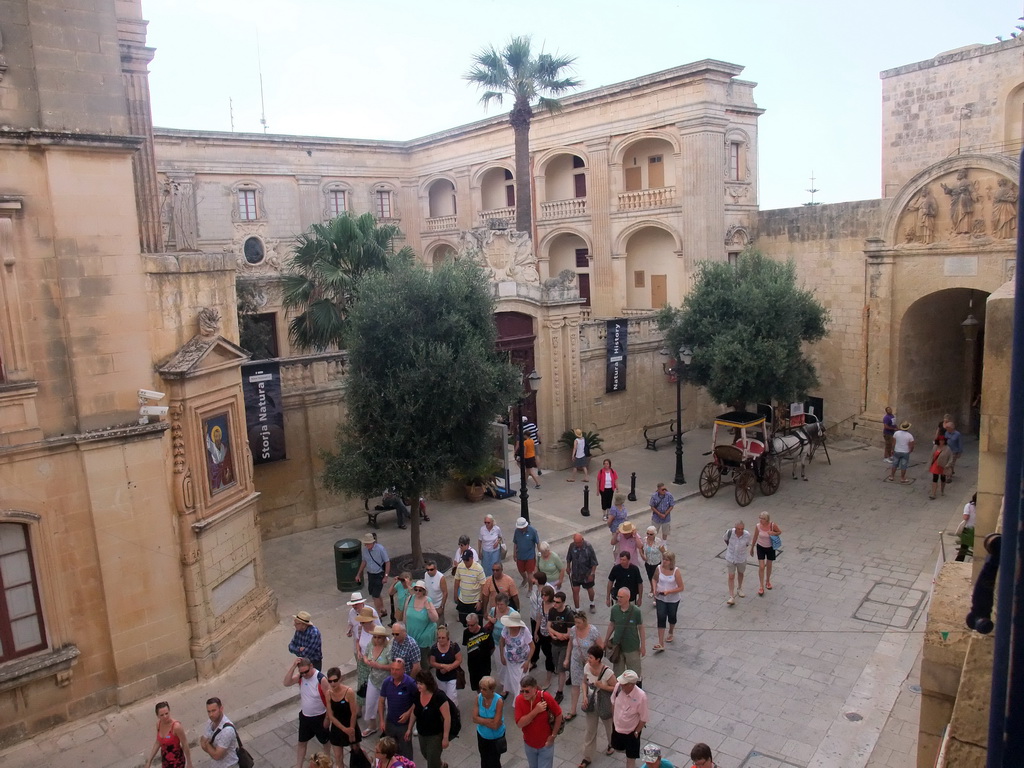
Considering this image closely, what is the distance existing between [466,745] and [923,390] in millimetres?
18729

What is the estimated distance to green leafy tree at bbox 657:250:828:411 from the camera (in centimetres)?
1788

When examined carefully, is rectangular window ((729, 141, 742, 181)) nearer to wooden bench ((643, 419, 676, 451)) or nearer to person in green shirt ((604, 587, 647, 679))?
wooden bench ((643, 419, 676, 451))

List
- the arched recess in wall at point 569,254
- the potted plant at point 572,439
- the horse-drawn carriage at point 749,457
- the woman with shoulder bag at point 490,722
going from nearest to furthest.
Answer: the woman with shoulder bag at point 490,722 < the horse-drawn carriage at point 749,457 < the potted plant at point 572,439 < the arched recess in wall at point 569,254

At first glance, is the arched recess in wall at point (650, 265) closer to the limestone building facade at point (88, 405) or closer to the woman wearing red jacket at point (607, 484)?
the woman wearing red jacket at point (607, 484)

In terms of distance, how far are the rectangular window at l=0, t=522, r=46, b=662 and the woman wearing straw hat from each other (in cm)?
546

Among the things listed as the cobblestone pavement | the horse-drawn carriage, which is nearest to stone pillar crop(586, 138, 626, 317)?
the horse-drawn carriage

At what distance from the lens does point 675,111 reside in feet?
84.3

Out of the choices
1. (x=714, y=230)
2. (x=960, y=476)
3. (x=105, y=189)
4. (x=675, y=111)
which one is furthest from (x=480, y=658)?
(x=675, y=111)

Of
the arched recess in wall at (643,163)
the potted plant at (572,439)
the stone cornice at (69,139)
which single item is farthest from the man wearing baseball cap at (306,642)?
the arched recess in wall at (643,163)

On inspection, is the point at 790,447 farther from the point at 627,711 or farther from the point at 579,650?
the point at 627,711

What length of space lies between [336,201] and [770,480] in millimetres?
26127

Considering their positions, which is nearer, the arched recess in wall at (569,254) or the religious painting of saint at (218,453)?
the religious painting of saint at (218,453)

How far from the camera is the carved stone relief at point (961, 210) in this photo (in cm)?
1873

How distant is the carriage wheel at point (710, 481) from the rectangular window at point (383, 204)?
2550 centimetres
